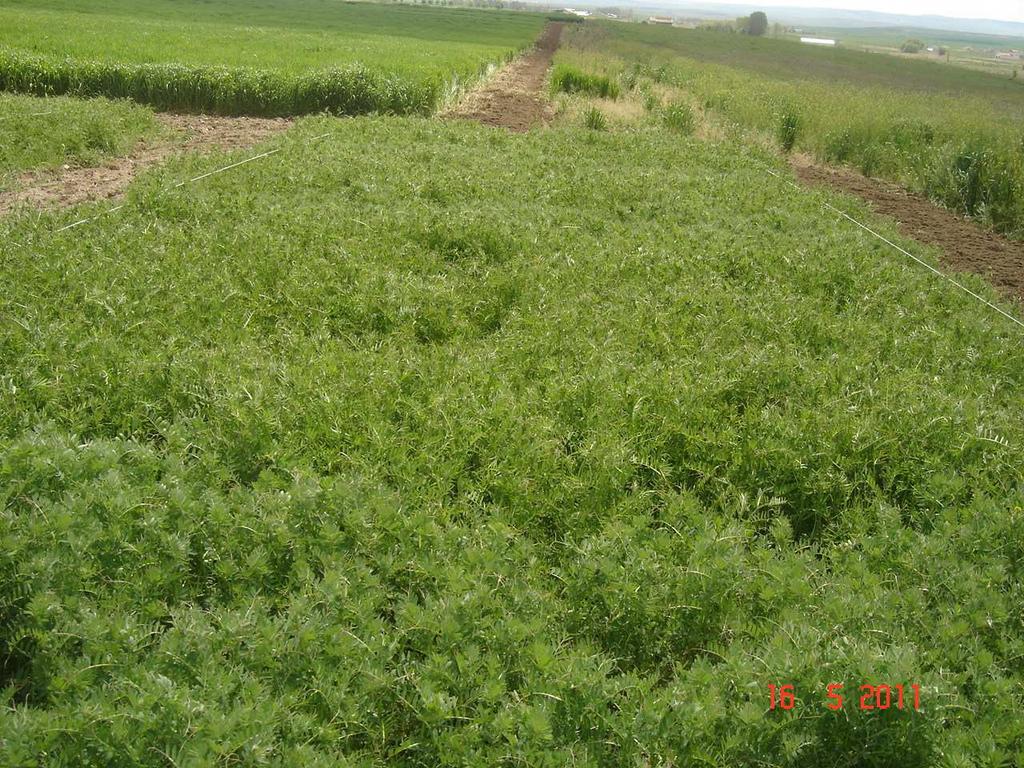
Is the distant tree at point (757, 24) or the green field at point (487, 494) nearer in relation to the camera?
the green field at point (487, 494)

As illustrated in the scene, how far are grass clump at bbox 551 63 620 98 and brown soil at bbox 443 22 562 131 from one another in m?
0.66

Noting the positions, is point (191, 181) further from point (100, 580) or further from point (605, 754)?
point (605, 754)

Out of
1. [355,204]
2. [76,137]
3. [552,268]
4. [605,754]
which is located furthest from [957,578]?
[76,137]

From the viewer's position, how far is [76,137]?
1146cm

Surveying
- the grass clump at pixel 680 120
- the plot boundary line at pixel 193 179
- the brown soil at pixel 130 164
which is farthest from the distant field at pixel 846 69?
the brown soil at pixel 130 164

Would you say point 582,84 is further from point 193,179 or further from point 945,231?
point 193,179

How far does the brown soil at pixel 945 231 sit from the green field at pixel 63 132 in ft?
38.2

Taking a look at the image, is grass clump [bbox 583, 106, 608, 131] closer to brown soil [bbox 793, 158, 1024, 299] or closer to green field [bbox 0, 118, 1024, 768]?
brown soil [bbox 793, 158, 1024, 299]

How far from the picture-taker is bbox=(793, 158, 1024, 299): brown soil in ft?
30.9

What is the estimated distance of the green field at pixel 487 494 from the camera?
110 inches

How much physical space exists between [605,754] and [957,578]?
6.60 ft
